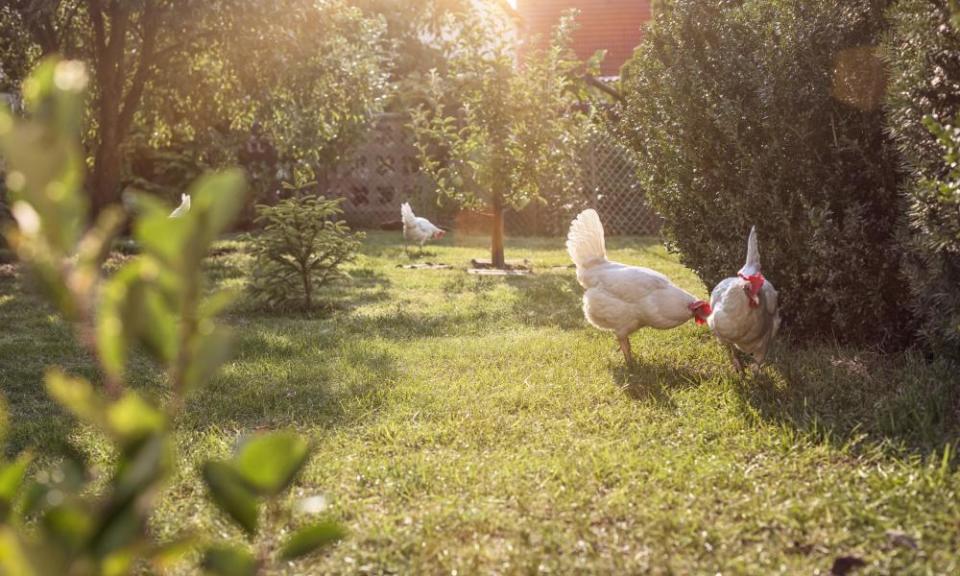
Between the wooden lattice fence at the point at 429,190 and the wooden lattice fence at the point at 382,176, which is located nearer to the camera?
the wooden lattice fence at the point at 429,190

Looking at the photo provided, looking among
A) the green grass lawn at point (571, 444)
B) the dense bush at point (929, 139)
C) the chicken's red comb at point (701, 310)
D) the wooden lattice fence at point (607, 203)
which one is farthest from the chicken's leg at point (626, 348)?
the wooden lattice fence at point (607, 203)

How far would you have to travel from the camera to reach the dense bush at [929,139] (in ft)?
12.0

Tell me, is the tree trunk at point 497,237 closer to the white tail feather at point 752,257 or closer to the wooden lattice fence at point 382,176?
the white tail feather at point 752,257

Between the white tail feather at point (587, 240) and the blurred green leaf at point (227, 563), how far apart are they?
5085mm

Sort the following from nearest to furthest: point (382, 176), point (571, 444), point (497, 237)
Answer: point (571, 444) → point (497, 237) → point (382, 176)

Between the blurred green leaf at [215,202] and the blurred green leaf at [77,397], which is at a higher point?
the blurred green leaf at [215,202]

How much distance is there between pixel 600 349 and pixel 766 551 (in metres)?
3.22

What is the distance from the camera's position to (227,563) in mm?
852

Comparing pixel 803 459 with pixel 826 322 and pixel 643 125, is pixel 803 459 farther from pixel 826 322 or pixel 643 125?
pixel 643 125

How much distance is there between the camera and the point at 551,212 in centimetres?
1595

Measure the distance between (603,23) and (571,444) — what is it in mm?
24844

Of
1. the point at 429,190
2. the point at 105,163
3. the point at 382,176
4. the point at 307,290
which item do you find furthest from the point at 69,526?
the point at 382,176

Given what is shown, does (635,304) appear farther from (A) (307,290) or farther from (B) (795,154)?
(A) (307,290)

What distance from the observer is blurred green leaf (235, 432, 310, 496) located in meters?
0.80
